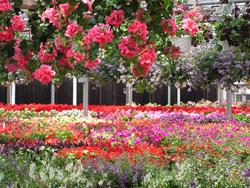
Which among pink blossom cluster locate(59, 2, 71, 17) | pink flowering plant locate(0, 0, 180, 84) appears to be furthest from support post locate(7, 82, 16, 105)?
pink blossom cluster locate(59, 2, 71, 17)

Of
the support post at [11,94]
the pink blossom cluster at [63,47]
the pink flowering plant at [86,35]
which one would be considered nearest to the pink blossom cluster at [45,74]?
the pink flowering plant at [86,35]

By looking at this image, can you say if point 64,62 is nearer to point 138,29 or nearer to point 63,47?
point 63,47

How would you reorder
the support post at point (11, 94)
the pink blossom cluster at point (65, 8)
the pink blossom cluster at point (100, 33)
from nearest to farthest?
the pink blossom cluster at point (100, 33) < the pink blossom cluster at point (65, 8) < the support post at point (11, 94)

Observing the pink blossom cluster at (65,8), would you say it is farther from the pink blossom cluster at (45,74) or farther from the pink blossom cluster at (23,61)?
the pink blossom cluster at (23,61)

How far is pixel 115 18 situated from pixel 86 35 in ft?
0.58

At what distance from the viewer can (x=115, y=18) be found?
1897 mm

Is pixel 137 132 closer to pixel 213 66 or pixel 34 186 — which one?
pixel 213 66

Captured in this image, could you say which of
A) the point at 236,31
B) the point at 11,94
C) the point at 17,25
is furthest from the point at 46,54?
the point at 11,94

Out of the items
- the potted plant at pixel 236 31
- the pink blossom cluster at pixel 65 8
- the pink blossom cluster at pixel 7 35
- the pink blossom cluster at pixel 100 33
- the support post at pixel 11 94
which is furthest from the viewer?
the support post at pixel 11 94

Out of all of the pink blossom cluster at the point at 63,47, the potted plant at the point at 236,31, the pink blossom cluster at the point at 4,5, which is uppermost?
the potted plant at the point at 236,31

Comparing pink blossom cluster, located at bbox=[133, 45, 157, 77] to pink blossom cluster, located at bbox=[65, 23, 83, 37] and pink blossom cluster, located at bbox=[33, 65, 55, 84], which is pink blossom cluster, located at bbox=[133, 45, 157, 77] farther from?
pink blossom cluster, located at bbox=[33, 65, 55, 84]

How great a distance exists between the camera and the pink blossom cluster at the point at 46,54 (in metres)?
2.23

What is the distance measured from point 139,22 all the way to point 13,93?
1366 cm

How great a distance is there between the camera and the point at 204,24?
5.85m
